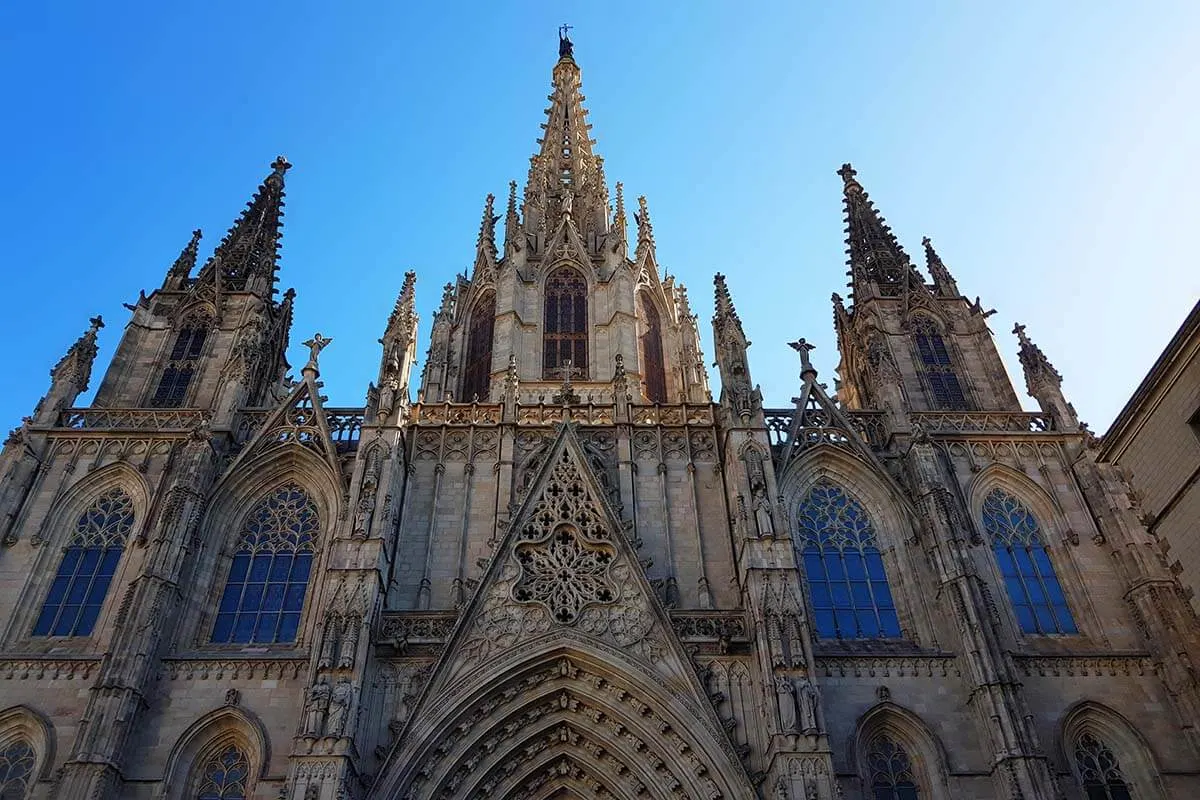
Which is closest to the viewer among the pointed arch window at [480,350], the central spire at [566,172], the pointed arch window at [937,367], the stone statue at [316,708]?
the stone statue at [316,708]

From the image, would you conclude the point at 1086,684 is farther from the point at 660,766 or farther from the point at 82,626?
the point at 82,626

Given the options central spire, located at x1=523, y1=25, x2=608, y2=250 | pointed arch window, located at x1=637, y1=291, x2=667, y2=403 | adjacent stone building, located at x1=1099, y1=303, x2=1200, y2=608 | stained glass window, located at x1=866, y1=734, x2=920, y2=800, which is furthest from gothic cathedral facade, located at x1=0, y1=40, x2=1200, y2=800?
central spire, located at x1=523, y1=25, x2=608, y2=250

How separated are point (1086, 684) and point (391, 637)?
14116 mm

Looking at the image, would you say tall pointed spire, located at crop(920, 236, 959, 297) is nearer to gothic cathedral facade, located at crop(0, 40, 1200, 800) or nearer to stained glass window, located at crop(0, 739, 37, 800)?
gothic cathedral facade, located at crop(0, 40, 1200, 800)

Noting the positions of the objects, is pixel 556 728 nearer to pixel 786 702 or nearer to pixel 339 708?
pixel 339 708

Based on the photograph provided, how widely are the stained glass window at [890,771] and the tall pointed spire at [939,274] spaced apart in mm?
16160

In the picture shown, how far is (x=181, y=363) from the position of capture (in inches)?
996

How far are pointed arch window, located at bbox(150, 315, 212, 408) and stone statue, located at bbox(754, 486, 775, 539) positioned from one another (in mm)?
15650

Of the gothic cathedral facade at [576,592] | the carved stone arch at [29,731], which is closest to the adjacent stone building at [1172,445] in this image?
the gothic cathedral facade at [576,592]

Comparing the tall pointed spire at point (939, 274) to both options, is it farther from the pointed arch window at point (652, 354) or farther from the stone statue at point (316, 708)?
the stone statue at point (316, 708)

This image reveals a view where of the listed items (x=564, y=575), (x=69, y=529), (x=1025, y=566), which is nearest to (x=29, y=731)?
(x=69, y=529)

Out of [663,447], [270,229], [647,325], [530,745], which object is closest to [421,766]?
Result: [530,745]

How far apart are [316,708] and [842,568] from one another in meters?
11.6

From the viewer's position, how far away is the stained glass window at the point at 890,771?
16875mm
